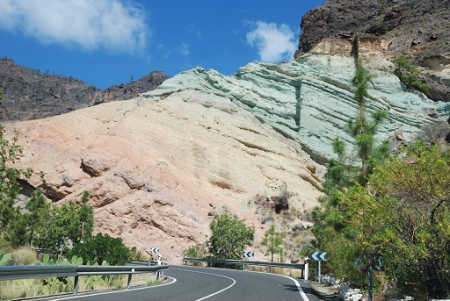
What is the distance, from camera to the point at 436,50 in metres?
81.4

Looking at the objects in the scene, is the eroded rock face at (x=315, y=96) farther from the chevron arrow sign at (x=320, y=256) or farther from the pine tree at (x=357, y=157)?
the chevron arrow sign at (x=320, y=256)

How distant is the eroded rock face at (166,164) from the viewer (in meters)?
36.3

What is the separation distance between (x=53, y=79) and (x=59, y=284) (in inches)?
6915

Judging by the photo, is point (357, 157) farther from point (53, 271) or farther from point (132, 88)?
point (132, 88)

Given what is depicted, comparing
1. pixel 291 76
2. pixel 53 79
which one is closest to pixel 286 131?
pixel 291 76

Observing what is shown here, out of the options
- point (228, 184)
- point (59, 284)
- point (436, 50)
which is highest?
point (436, 50)

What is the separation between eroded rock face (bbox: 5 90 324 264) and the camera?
3628 cm

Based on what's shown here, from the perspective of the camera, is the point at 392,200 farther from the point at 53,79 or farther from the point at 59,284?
the point at 53,79

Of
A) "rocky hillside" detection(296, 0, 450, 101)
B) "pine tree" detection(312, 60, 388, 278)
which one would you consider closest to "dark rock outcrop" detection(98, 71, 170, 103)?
"rocky hillside" detection(296, 0, 450, 101)

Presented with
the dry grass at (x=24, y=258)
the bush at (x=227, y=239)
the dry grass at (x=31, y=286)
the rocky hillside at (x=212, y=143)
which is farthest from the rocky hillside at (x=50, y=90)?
the dry grass at (x=31, y=286)

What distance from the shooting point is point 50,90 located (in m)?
155

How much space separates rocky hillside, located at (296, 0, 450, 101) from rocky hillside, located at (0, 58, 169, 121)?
63.0 metres

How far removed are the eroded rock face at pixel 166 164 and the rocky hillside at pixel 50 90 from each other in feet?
290

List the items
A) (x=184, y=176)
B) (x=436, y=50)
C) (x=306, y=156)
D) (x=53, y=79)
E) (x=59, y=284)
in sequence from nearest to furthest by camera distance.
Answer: (x=59, y=284) < (x=184, y=176) < (x=306, y=156) < (x=436, y=50) < (x=53, y=79)
